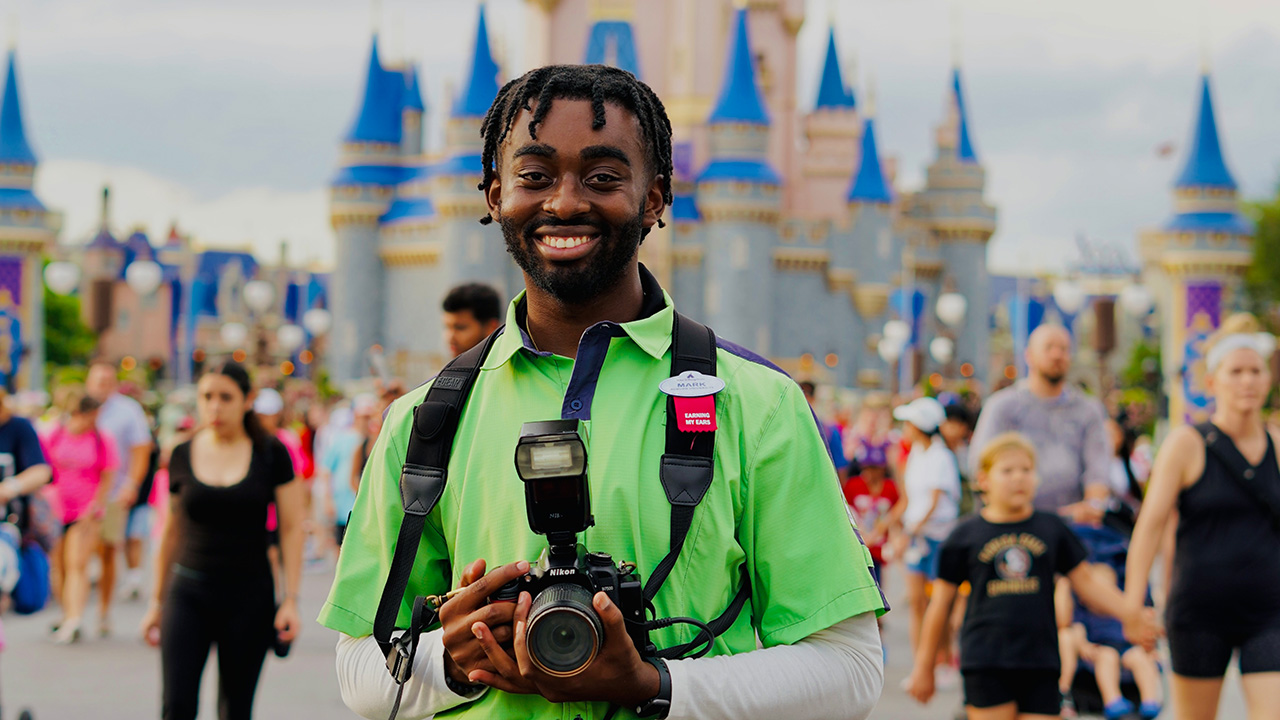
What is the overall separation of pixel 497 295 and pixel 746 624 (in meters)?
2.95

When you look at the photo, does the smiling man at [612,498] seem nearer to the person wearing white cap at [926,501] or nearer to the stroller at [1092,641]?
the stroller at [1092,641]

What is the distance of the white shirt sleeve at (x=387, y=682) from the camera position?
5.87ft

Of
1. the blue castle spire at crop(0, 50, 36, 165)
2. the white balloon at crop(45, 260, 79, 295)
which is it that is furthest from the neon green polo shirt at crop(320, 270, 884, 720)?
the blue castle spire at crop(0, 50, 36, 165)

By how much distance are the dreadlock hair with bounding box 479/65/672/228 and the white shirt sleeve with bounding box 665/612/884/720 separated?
55 centimetres

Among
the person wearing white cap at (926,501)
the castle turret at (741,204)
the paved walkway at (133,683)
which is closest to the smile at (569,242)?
the paved walkway at (133,683)

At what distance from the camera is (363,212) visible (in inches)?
2053

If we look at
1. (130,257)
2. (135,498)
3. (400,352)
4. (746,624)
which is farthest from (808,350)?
(746,624)

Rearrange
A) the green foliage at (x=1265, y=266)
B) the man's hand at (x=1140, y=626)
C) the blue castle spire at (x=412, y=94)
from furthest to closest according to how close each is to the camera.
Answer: the blue castle spire at (x=412, y=94), the green foliage at (x=1265, y=266), the man's hand at (x=1140, y=626)

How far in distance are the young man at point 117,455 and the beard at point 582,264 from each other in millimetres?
7096

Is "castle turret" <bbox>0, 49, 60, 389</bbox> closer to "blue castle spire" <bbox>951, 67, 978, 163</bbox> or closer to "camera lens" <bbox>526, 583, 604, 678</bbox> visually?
"blue castle spire" <bbox>951, 67, 978, 163</bbox>

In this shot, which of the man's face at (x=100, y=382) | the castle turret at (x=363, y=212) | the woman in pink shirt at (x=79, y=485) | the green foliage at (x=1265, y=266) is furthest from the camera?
the castle turret at (x=363, y=212)

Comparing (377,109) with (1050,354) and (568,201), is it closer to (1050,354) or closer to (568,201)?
(1050,354)

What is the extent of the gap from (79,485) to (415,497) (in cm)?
711

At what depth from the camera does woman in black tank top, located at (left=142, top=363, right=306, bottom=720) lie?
177 inches
